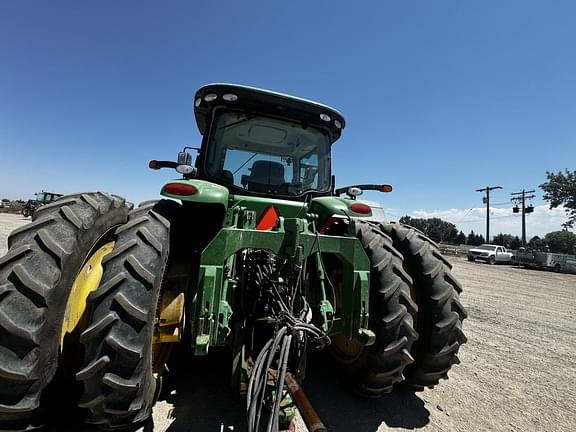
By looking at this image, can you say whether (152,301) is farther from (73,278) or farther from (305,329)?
(305,329)

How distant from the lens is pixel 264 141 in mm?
3215

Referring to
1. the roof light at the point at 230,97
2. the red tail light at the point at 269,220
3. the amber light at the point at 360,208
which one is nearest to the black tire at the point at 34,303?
the red tail light at the point at 269,220

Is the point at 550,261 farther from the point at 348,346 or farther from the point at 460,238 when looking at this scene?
the point at 460,238

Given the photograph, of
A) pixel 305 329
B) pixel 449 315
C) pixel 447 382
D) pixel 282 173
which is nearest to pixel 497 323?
pixel 447 382

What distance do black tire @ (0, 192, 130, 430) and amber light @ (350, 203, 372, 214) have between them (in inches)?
74.1

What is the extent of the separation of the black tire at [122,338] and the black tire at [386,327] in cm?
151

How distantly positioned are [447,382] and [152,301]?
2968 millimetres

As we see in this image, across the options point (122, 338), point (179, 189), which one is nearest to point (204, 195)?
point (179, 189)

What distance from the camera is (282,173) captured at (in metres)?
3.25

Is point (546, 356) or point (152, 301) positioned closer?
point (152, 301)

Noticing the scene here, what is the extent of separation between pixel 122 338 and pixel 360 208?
1.87 meters

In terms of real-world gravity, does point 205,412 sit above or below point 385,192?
below

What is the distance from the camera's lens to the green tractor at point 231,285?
5.12 feet

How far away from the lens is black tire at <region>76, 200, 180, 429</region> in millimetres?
1556
